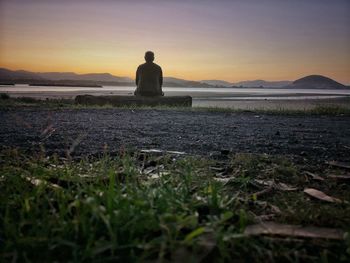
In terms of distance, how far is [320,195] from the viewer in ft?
7.71

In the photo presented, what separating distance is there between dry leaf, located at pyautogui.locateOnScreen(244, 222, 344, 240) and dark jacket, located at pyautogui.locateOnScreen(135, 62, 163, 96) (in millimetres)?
13136

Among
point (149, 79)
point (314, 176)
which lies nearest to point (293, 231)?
point (314, 176)

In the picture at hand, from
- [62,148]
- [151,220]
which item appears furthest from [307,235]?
[62,148]

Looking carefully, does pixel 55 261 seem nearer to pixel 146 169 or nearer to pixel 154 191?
pixel 154 191

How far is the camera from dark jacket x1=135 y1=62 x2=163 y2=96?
14.7m

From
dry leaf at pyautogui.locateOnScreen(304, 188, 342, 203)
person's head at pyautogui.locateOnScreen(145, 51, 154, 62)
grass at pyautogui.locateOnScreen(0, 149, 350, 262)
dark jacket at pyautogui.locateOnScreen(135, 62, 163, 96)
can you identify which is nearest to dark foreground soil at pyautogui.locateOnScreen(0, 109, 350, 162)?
dry leaf at pyautogui.locateOnScreen(304, 188, 342, 203)

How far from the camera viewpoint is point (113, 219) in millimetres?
1672

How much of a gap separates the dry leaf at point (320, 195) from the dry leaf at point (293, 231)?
428 millimetres

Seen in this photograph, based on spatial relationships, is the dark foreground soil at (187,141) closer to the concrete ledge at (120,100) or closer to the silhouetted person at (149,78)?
the concrete ledge at (120,100)

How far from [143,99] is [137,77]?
6.90ft

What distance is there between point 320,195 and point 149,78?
12.9 meters

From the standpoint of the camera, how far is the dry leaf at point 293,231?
1770 mm

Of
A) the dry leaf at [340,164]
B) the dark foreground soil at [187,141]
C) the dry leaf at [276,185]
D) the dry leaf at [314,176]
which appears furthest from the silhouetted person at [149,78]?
the dry leaf at [276,185]

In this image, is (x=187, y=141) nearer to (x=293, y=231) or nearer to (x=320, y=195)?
(x=320, y=195)
